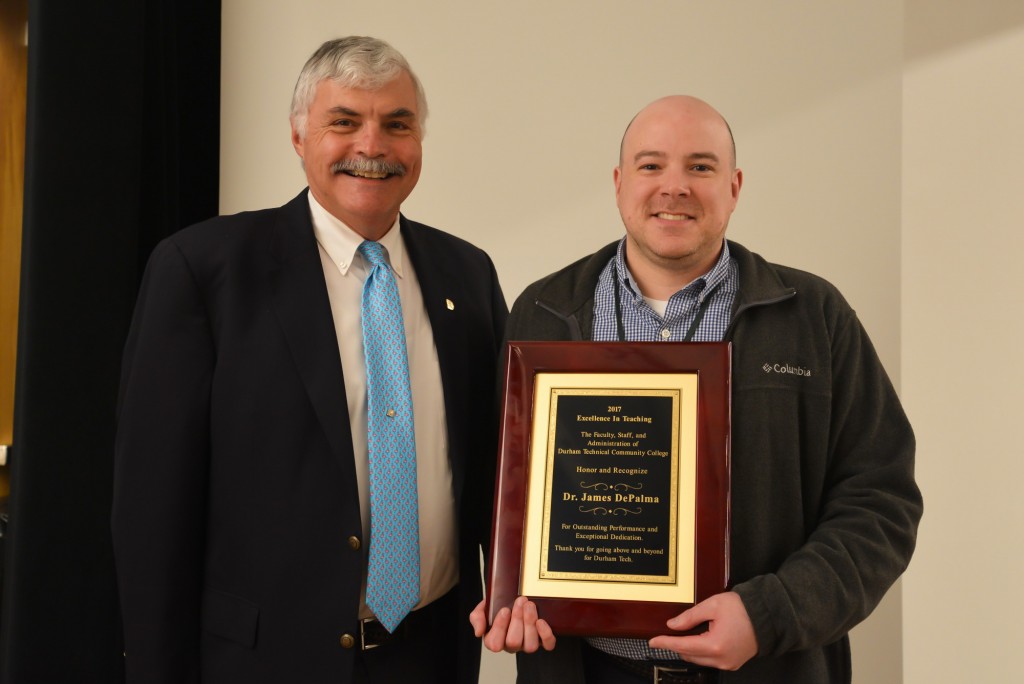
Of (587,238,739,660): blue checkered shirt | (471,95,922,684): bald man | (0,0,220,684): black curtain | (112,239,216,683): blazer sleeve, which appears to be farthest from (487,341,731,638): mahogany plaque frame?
(0,0,220,684): black curtain

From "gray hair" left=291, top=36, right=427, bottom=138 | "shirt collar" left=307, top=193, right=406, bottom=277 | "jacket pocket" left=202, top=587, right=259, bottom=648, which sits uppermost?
"gray hair" left=291, top=36, right=427, bottom=138

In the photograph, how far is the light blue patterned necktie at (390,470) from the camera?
6.32 ft

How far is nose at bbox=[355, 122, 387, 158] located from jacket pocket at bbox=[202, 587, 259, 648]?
3.12 feet

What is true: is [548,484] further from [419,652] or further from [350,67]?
[350,67]

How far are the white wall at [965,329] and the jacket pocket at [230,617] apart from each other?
7.29 ft

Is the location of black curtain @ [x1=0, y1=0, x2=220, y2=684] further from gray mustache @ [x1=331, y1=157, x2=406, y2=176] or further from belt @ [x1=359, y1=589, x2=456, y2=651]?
belt @ [x1=359, y1=589, x2=456, y2=651]

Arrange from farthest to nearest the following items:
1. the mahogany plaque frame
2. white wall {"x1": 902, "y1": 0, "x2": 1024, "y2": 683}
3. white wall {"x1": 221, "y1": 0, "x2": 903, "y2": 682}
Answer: white wall {"x1": 221, "y1": 0, "x2": 903, "y2": 682}
white wall {"x1": 902, "y1": 0, "x2": 1024, "y2": 683}
the mahogany plaque frame

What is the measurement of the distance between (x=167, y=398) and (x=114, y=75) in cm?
134

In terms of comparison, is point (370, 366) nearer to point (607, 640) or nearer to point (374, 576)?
point (374, 576)

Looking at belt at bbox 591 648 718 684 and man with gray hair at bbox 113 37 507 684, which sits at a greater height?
man with gray hair at bbox 113 37 507 684

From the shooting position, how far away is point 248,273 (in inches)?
78.7

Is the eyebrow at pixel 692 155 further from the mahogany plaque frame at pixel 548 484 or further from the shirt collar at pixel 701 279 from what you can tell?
the mahogany plaque frame at pixel 548 484

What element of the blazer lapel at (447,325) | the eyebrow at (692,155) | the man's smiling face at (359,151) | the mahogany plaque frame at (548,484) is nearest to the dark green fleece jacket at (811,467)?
the mahogany plaque frame at (548,484)

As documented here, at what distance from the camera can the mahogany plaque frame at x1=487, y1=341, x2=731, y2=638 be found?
5.43 ft
